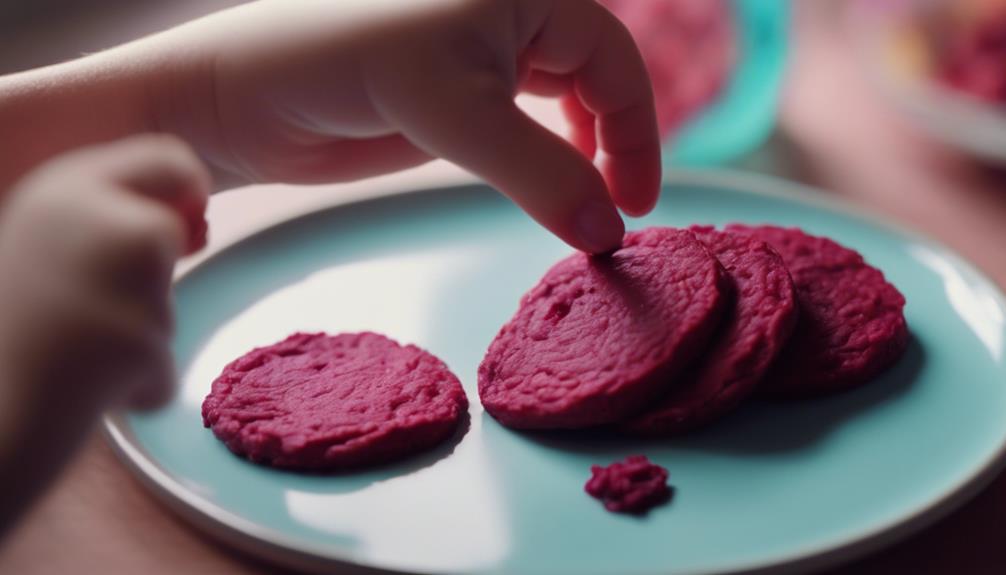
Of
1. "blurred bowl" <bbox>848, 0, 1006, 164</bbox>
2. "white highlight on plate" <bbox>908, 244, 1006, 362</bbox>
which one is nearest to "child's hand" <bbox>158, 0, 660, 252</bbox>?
"white highlight on plate" <bbox>908, 244, 1006, 362</bbox>

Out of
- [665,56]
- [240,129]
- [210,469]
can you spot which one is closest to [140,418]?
[210,469]

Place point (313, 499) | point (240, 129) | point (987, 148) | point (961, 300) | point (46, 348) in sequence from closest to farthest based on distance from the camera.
→ point (46, 348) → point (313, 499) → point (240, 129) → point (961, 300) → point (987, 148)

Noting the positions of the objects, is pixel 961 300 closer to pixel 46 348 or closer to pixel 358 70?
pixel 358 70

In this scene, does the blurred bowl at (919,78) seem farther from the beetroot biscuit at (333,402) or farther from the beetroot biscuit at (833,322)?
the beetroot biscuit at (333,402)

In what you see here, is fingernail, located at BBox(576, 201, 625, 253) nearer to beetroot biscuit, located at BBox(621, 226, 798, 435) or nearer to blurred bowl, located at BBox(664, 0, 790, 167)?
beetroot biscuit, located at BBox(621, 226, 798, 435)

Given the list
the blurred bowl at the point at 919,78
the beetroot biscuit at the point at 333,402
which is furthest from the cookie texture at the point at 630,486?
the blurred bowl at the point at 919,78

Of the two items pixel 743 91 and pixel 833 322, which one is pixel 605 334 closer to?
pixel 833 322

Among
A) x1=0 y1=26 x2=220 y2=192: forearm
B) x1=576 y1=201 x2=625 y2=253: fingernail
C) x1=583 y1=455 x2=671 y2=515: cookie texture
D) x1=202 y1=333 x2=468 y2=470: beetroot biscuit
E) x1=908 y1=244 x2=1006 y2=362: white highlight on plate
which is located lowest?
x1=202 y1=333 x2=468 y2=470: beetroot biscuit
